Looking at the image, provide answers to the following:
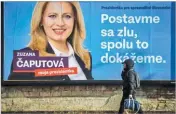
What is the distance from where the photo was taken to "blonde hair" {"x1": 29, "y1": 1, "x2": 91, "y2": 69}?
44.3 feet

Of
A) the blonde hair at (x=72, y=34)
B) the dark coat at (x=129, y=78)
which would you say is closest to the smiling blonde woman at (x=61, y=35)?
the blonde hair at (x=72, y=34)

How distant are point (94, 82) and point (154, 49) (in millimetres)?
1859

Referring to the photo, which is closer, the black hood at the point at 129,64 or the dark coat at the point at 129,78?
the dark coat at the point at 129,78

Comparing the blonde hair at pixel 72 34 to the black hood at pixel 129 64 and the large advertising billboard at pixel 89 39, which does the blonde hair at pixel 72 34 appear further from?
the black hood at pixel 129 64

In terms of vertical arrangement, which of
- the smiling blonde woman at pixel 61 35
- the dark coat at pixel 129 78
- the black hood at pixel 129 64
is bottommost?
the dark coat at pixel 129 78

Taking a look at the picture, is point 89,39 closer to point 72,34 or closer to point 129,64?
point 72,34

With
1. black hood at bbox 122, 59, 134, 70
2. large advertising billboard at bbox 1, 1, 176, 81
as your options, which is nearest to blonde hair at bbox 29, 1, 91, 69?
large advertising billboard at bbox 1, 1, 176, 81

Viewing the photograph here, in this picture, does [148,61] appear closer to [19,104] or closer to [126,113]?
[126,113]

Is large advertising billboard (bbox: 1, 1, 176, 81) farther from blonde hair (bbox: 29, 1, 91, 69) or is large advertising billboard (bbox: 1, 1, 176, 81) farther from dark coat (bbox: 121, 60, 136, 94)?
dark coat (bbox: 121, 60, 136, 94)

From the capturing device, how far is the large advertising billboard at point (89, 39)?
44.3ft

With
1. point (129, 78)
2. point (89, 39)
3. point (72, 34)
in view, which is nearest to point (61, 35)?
point (72, 34)

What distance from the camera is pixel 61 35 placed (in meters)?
13.6

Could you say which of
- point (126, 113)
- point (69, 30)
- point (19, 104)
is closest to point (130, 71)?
point (126, 113)

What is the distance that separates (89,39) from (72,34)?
481mm
